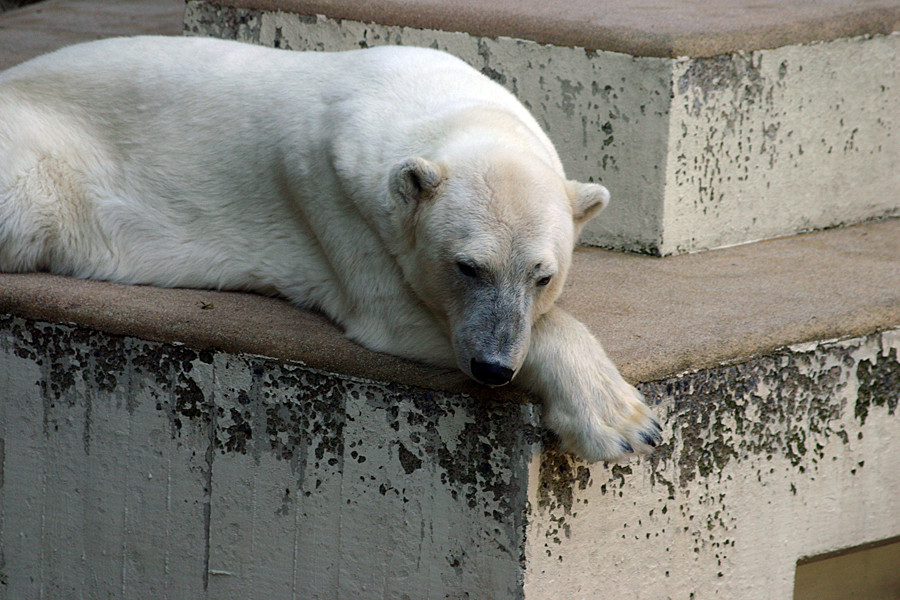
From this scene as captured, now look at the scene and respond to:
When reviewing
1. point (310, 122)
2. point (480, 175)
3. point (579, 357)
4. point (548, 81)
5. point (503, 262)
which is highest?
point (548, 81)

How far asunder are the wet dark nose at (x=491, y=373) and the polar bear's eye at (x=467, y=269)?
181mm

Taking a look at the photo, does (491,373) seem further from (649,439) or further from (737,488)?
(737,488)

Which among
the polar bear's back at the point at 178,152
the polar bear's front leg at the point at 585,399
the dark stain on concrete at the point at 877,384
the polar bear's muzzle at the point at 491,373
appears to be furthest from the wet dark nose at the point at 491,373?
the dark stain on concrete at the point at 877,384

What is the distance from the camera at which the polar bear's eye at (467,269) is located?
226 cm

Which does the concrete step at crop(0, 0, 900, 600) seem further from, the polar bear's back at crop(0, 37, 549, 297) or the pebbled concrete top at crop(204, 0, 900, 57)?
the pebbled concrete top at crop(204, 0, 900, 57)

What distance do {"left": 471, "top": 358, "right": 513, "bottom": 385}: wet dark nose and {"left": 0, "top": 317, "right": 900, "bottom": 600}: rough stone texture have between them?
15 centimetres

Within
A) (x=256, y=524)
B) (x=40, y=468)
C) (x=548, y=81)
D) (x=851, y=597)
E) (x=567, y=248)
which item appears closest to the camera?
(x=567, y=248)

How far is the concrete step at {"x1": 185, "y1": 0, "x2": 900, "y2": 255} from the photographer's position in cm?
343

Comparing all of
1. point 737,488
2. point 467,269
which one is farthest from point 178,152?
point 737,488

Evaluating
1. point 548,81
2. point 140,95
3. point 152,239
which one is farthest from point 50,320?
point 548,81

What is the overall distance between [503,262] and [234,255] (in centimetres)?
99

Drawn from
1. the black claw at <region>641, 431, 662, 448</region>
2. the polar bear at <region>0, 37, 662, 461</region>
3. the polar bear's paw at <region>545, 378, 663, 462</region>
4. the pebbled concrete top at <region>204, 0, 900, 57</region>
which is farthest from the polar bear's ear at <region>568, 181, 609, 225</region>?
the pebbled concrete top at <region>204, 0, 900, 57</region>

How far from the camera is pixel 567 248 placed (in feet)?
7.89

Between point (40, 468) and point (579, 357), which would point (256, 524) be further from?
point (579, 357)
